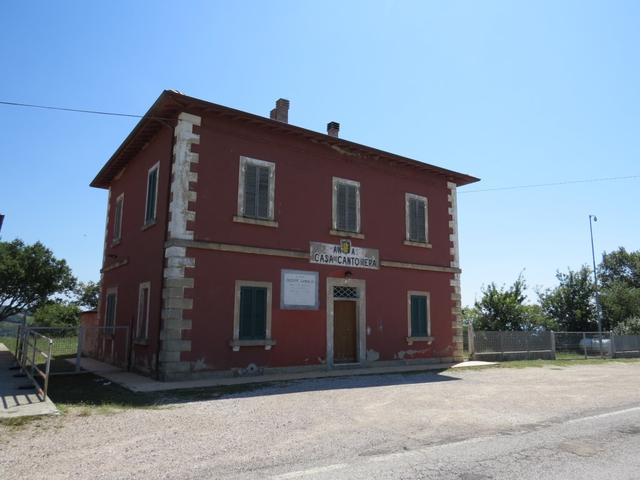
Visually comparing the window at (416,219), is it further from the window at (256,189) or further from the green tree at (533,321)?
the green tree at (533,321)

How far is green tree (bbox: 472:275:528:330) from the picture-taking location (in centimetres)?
2377

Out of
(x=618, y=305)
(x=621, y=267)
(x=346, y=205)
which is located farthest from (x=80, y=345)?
(x=621, y=267)

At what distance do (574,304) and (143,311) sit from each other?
28.0 metres

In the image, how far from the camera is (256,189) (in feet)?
42.2

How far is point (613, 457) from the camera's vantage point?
17.2 ft

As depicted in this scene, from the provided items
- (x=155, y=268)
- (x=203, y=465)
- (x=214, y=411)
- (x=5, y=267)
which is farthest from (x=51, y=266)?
(x=203, y=465)

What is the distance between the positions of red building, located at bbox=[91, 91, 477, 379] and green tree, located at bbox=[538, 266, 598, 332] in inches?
703

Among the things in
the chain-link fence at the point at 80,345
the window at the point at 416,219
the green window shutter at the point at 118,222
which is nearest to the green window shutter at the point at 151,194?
the chain-link fence at the point at 80,345

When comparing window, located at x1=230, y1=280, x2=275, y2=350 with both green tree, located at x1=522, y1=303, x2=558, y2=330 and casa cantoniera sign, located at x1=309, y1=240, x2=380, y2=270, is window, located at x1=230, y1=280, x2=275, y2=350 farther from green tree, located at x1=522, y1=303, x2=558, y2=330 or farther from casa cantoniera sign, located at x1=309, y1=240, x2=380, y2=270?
green tree, located at x1=522, y1=303, x2=558, y2=330

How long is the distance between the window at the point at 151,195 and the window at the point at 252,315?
10.7 ft

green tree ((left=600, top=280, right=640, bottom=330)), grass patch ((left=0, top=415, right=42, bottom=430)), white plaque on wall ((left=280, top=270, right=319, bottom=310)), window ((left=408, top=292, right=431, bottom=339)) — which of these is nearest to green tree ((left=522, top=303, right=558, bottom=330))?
green tree ((left=600, top=280, right=640, bottom=330))

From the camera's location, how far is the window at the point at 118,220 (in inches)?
650

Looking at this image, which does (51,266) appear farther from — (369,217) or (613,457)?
(613,457)

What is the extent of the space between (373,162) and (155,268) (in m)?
7.61
